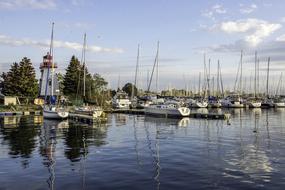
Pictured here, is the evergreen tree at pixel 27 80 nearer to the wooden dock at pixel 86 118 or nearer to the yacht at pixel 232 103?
the wooden dock at pixel 86 118

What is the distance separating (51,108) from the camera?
6625 centimetres

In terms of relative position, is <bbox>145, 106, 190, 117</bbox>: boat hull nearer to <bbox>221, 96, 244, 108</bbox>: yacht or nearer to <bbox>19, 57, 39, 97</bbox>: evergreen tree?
<bbox>19, 57, 39, 97</bbox>: evergreen tree

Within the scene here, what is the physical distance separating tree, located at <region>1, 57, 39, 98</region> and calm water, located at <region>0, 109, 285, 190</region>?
58850mm

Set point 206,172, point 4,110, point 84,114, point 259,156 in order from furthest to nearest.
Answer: point 4,110
point 84,114
point 259,156
point 206,172

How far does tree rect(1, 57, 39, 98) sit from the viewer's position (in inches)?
3780

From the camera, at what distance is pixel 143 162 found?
25.5 metres

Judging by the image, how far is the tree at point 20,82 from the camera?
96.0m

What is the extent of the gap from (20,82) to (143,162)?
7768 centimetres

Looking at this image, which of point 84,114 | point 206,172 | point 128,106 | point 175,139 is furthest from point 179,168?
point 128,106

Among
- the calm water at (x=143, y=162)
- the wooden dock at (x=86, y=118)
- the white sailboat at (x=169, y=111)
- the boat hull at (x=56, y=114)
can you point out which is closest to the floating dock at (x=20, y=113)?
the boat hull at (x=56, y=114)

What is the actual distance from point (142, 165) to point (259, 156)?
9.22 metres

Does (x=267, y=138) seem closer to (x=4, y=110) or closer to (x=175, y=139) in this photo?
(x=175, y=139)

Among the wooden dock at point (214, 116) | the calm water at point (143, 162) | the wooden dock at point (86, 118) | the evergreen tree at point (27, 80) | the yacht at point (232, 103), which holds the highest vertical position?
the evergreen tree at point (27, 80)

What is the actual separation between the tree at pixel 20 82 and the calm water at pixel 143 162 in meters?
58.9
